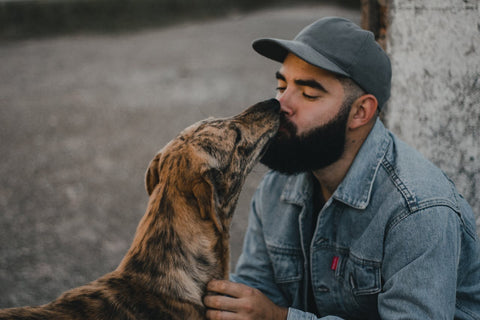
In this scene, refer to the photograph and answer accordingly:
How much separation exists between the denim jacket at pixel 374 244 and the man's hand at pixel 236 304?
6.8 inches

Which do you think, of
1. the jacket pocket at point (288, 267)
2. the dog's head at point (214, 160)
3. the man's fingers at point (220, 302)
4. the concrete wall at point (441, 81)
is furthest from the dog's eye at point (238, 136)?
the concrete wall at point (441, 81)

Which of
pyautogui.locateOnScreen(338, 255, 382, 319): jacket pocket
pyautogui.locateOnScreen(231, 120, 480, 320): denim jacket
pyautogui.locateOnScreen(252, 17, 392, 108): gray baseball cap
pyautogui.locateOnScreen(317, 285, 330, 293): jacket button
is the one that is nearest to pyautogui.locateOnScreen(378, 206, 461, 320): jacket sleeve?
pyautogui.locateOnScreen(231, 120, 480, 320): denim jacket

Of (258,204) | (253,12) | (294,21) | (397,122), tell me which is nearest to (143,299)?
(258,204)

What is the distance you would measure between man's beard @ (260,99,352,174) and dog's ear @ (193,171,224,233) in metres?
0.64

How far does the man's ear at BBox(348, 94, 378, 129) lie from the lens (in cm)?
264

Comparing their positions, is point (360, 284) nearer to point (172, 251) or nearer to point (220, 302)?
point (220, 302)

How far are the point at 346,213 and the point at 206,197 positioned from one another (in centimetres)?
85

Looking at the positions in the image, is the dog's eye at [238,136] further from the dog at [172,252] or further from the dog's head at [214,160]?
the dog at [172,252]

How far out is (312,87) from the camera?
103 inches

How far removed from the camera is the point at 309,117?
2.65 metres

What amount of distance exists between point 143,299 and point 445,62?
8.08ft

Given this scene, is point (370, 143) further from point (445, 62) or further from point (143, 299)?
point (143, 299)

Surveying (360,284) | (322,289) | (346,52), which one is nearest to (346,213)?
(360,284)

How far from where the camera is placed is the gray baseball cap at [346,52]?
2.54 metres
